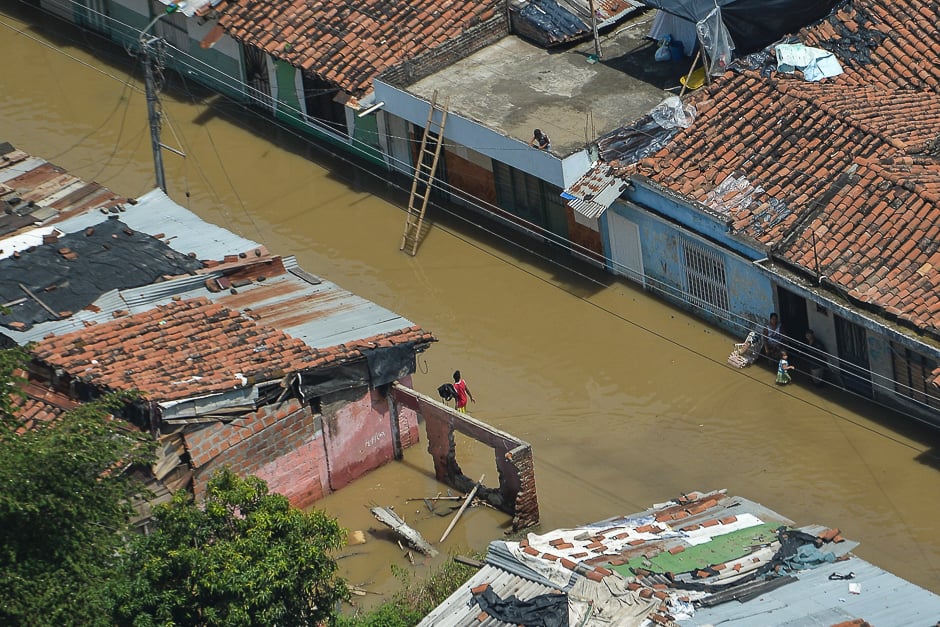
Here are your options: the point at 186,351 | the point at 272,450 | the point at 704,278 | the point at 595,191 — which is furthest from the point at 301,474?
the point at 704,278

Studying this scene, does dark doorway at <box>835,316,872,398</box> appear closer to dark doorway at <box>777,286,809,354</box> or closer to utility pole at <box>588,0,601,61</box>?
dark doorway at <box>777,286,809,354</box>

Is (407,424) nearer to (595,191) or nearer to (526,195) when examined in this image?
(595,191)

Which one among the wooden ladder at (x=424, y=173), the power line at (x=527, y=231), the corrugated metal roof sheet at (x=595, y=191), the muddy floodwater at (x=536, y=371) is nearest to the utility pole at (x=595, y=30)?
the wooden ladder at (x=424, y=173)

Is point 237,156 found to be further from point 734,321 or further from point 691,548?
point 691,548

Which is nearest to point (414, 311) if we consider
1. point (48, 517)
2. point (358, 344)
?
point (358, 344)

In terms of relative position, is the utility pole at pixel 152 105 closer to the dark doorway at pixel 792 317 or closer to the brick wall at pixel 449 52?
the brick wall at pixel 449 52

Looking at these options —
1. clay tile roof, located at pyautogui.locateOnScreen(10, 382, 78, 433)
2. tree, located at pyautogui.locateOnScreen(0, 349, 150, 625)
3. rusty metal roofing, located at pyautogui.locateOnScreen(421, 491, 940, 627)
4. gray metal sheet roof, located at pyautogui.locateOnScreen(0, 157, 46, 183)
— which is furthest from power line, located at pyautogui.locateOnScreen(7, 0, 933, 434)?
tree, located at pyautogui.locateOnScreen(0, 349, 150, 625)
